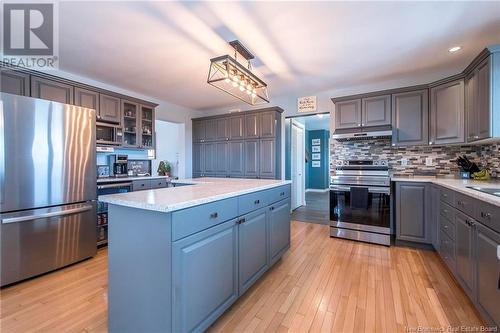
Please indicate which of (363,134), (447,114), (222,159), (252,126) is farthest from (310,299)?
(222,159)

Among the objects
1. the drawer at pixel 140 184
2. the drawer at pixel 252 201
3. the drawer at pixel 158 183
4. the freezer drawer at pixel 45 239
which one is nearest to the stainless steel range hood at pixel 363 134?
the drawer at pixel 252 201

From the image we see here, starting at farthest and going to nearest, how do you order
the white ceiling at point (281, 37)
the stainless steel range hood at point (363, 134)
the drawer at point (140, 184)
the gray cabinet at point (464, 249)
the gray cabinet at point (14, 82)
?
the drawer at point (140, 184) < the stainless steel range hood at point (363, 134) < the gray cabinet at point (14, 82) < the white ceiling at point (281, 37) < the gray cabinet at point (464, 249)

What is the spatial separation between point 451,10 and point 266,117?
276 centimetres

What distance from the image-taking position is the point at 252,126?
4367mm

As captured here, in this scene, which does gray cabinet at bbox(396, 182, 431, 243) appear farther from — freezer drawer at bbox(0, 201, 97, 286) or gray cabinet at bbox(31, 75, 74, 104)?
gray cabinet at bbox(31, 75, 74, 104)

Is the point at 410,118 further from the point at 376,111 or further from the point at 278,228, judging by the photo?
the point at 278,228

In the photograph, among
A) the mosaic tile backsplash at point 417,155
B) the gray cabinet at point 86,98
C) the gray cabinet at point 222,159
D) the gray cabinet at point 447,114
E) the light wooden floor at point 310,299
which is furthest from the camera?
the gray cabinet at point 222,159

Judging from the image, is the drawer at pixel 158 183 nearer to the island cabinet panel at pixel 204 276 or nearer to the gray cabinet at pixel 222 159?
the gray cabinet at pixel 222 159

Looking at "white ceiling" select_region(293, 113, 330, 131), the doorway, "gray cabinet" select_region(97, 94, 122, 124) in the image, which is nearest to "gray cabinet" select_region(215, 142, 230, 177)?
the doorway

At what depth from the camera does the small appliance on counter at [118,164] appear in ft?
11.9

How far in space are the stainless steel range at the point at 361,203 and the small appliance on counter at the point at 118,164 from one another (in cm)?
336

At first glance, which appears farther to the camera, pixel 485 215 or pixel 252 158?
pixel 252 158

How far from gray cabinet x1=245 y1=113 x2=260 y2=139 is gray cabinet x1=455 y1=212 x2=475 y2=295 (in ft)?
10.1

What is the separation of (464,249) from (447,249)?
19.3 inches
